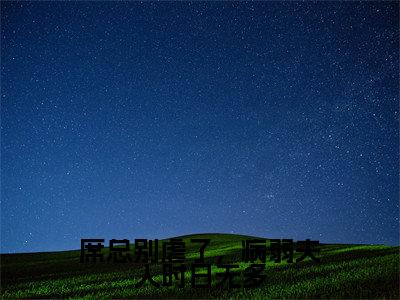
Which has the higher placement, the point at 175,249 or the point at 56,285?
the point at 175,249

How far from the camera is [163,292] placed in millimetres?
17625

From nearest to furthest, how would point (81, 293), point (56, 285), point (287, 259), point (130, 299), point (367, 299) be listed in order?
point (367, 299) < point (130, 299) < point (81, 293) < point (56, 285) < point (287, 259)

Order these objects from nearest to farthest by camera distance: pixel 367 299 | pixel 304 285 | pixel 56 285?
pixel 367 299
pixel 304 285
pixel 56 285

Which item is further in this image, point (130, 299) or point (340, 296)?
point (130, 299)

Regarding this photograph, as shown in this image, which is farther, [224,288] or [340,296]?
[224,288]

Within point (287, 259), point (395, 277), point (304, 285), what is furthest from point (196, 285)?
point (287, 259)

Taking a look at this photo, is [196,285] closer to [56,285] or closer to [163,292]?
[163,292]

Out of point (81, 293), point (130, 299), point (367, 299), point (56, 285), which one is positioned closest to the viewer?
point (367, 299)

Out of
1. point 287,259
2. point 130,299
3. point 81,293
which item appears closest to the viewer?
point 130,299

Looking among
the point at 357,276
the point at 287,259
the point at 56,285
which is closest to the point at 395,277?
the point at 357,276

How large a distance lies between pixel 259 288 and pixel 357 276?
447 centimetres

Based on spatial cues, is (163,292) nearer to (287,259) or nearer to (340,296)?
(340,296)

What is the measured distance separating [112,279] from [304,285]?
10.2 meters

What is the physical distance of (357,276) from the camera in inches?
765
